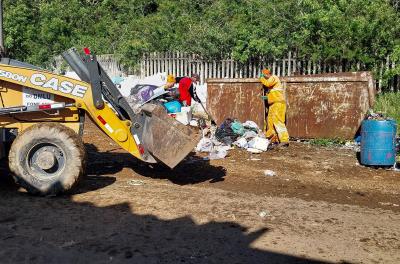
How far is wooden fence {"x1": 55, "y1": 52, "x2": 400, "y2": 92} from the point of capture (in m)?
12.0

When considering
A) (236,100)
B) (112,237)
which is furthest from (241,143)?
(112,237)

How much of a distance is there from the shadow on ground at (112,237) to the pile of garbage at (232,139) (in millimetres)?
3943

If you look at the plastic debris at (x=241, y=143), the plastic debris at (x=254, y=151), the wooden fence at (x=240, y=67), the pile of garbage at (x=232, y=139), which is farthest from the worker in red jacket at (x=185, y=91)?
the plastic debris at (x=254, y=151)

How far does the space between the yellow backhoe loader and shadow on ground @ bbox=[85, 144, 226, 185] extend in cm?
116

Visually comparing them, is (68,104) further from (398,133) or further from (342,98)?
(398,133)

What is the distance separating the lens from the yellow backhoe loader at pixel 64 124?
6184mm

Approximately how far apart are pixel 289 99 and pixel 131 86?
7052 millimetres

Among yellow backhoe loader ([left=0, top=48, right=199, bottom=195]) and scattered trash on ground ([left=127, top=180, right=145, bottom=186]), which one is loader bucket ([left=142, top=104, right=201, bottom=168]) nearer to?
yellow backhoe loader ([left=0, top=48, right=199, bottom=195])

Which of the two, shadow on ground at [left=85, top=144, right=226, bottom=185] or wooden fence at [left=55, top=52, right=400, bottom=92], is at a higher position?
wooden fence at [left=55, top=52, right=400, bottom=92]

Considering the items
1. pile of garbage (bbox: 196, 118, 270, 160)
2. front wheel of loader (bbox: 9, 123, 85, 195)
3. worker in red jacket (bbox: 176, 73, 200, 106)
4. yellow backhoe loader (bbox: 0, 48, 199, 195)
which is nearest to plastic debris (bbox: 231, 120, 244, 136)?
pile of garbage (bbox: 196, 118, 270, 160)

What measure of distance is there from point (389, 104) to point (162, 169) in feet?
19.6

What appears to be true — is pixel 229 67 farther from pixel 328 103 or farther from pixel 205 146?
pixel 205 146

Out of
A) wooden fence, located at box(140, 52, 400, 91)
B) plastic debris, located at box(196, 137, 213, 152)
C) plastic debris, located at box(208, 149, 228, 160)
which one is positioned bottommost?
plastic debris, located at box(208, 149, 228, 160)

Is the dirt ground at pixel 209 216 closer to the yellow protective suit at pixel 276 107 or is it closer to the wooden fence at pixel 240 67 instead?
the yellow protective suit at pixel 276 107
